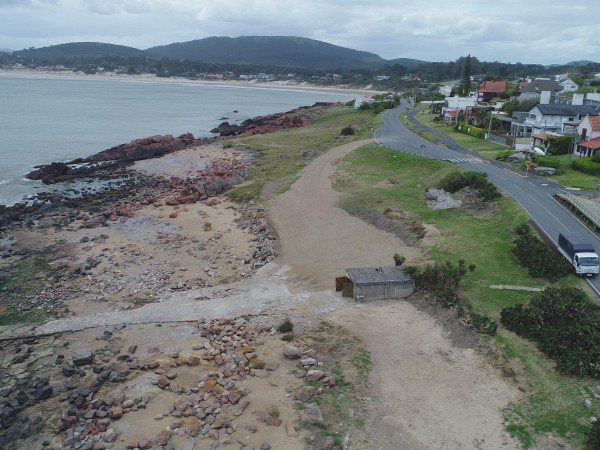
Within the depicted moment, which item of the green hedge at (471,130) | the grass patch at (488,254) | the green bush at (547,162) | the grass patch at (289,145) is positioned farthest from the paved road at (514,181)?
the grass patch at (289,145)

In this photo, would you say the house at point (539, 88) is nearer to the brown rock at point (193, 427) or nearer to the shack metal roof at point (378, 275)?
the shack metal roof at point (378, 275)

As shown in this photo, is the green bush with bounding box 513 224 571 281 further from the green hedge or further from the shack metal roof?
the green hedge

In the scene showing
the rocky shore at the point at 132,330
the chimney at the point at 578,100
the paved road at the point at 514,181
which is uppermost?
the chimney at the point at 578,100

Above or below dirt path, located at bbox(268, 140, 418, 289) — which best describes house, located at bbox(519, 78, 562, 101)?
above

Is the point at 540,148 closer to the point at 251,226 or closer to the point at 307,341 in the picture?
the point at 251,226

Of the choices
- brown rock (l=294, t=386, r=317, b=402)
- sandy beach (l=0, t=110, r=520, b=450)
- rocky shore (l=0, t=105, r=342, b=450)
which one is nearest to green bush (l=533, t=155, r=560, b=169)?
sandy beach (l=0, t=110, r=520, b=450)

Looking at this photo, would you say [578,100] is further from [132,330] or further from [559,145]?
[132,330]

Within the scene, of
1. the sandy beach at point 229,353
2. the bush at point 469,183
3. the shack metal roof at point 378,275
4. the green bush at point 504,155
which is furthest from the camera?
the green bush at point 504,155
